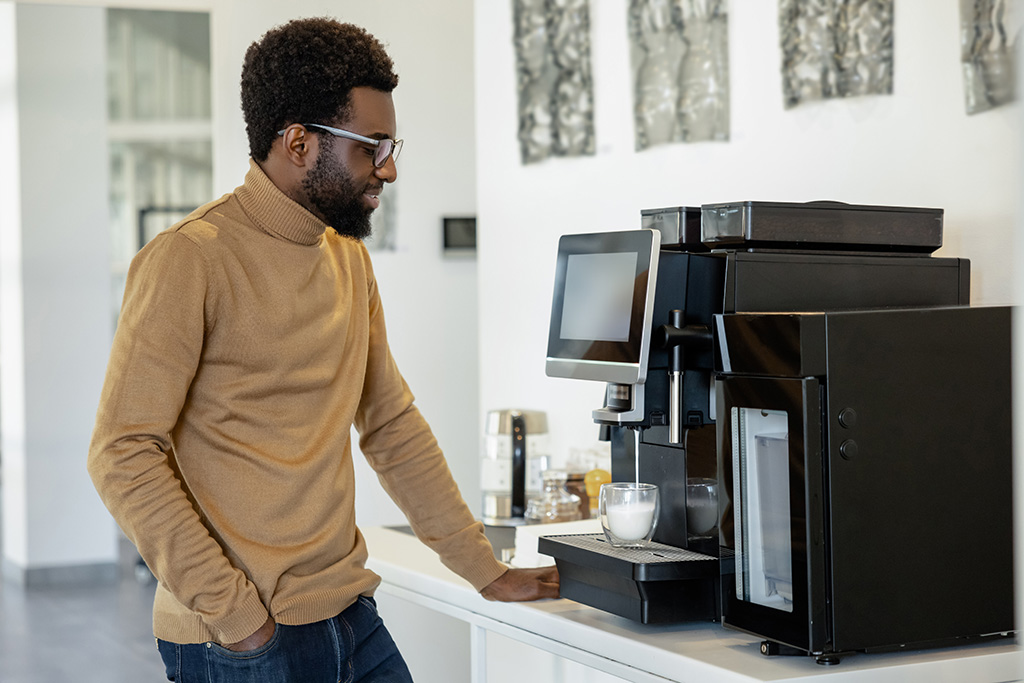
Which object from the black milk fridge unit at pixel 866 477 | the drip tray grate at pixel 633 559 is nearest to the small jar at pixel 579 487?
the drip tray grate at pixel 633 559

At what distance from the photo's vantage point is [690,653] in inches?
58.2

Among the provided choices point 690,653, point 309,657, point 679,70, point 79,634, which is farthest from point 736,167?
point 79,634

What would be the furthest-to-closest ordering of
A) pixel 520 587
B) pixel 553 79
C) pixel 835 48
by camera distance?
pixel 553 79 < pixel 835 48 < pixel 520 587

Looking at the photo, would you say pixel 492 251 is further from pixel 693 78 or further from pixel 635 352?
pixel 635 352

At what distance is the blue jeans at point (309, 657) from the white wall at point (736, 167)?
1026 millimetres

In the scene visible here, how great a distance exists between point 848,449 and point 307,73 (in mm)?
861

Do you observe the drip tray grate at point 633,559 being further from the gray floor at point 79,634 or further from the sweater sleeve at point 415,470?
the gray floor at point 79,634

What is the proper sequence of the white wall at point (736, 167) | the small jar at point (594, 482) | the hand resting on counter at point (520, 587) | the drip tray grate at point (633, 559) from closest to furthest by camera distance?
the drip tray grate at point (633, 559) → the hand resting on counter at point (520, 587) → the white wall at point (736, 167) → the small jar at point (594, 482)

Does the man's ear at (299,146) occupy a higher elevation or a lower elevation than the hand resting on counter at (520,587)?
higher

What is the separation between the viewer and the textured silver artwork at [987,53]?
1850 millimetres

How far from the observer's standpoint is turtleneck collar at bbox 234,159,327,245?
157 cm

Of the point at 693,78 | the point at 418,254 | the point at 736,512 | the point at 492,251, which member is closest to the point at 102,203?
the point at 418,254

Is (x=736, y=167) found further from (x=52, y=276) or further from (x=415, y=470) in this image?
(x=52, y=276)

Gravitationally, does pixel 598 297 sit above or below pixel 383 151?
below
